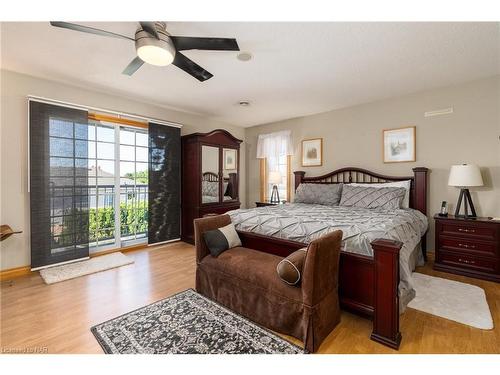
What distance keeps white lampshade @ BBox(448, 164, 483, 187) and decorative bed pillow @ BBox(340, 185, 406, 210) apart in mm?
601

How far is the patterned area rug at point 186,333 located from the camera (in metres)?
1.64

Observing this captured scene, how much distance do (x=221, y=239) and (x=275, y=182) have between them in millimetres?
2906

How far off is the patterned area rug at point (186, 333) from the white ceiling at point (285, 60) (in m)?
2.47

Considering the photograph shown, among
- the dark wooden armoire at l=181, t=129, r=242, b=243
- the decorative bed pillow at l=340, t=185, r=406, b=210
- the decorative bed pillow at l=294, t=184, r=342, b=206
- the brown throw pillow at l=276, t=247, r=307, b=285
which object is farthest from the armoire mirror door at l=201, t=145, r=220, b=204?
the brown throw pillow at l=276, t=247, r=307, b=285

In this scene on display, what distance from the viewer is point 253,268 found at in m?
2.00

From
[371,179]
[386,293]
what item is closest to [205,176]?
[371,179]

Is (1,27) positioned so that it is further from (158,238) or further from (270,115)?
(270,115)

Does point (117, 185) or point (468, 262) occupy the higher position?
point (117, 185)

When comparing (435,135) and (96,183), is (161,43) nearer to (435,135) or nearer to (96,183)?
(96,183)

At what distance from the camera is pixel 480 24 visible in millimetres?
2004

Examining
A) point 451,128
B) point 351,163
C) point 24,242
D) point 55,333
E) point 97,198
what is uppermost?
point 451,128

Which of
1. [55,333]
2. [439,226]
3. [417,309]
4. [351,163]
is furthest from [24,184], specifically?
[439,226]

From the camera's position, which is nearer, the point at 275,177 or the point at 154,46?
the point at 154,46

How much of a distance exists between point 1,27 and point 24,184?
1.79 m
